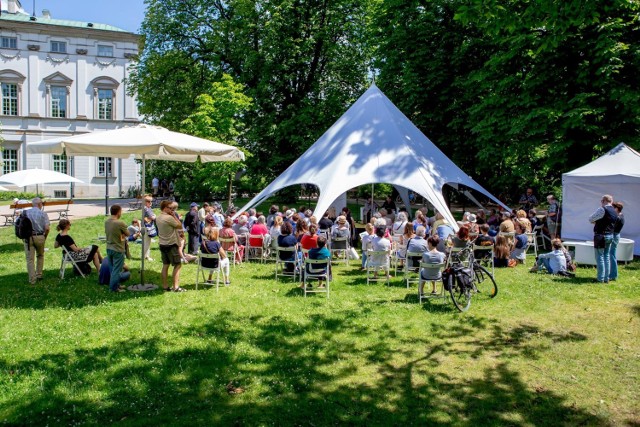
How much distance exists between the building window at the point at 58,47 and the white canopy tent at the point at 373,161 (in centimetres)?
3332

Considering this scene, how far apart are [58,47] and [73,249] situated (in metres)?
36.5

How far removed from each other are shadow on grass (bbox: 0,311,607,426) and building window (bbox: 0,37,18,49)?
136 feet

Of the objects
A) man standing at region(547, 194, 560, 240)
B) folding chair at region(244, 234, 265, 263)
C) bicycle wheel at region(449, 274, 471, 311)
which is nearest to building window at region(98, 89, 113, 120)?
folding chair at region(244, 234, 265, 263)

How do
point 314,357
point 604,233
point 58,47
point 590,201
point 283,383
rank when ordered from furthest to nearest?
point 58,47 < point 590,201 < point 604,233 < point 314,357 < point 283,383

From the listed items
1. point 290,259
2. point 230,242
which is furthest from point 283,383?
point 230,242

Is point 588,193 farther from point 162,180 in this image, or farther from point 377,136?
point 162,180

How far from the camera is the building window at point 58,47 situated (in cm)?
4028

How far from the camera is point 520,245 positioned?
12578 mm

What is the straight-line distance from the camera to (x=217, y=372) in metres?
5.74

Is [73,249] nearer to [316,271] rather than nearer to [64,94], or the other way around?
[316,271]

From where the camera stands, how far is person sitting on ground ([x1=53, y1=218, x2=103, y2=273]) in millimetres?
10002

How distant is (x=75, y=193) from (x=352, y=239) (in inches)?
1262

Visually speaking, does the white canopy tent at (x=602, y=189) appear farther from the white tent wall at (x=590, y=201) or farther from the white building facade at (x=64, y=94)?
the white building facade at (x=64, y=94)

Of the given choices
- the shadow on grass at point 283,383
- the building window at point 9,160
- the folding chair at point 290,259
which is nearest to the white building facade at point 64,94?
the building window at point 9,160
